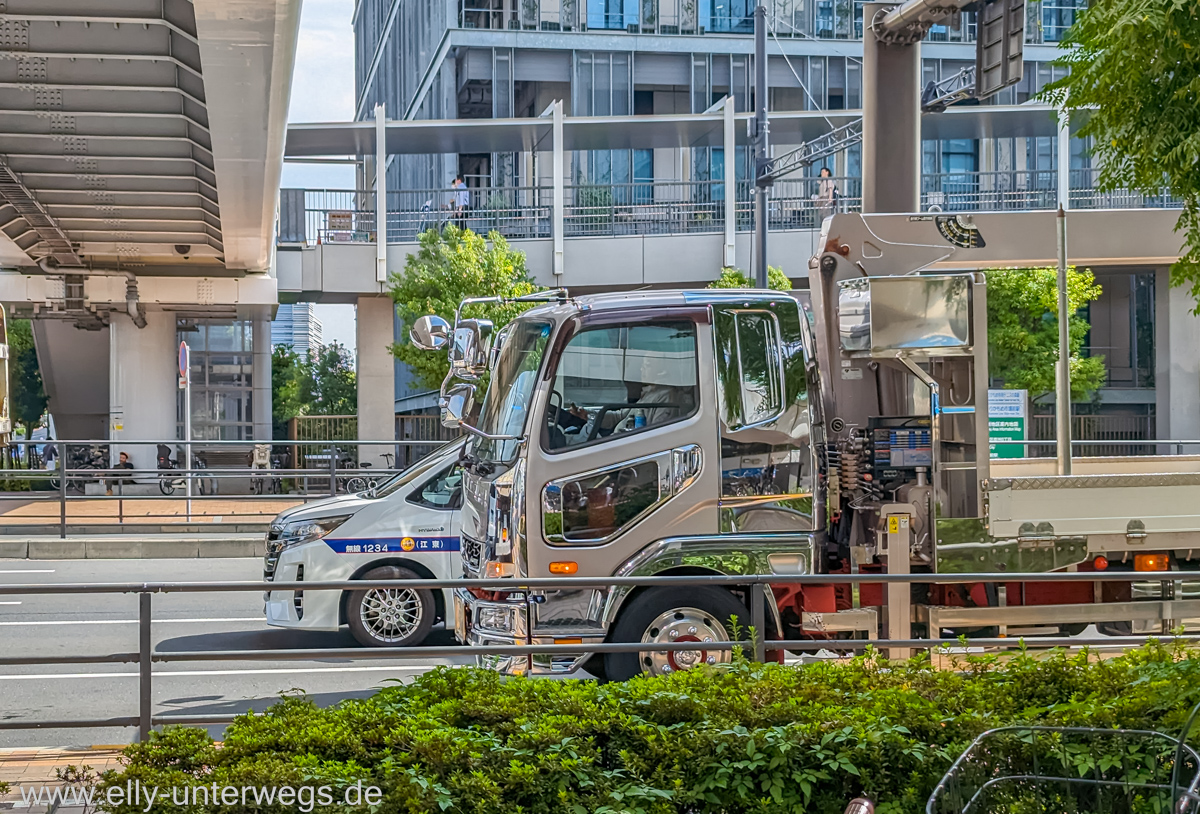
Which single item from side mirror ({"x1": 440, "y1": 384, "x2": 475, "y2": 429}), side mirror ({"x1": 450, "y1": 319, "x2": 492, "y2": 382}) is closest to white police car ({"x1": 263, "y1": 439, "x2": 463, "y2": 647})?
side mirror ({"x1": 440, "y1": 384, "x2": 475, "y2": 429})

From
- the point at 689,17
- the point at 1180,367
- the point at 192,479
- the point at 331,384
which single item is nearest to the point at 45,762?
the point at 192,479

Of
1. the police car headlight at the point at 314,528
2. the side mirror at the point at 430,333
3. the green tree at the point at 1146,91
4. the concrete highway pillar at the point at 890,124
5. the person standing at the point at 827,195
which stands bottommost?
the police car headlight at the point at 314,528

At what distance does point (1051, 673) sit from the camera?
5359 mm

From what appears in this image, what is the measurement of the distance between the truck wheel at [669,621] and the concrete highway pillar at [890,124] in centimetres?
423

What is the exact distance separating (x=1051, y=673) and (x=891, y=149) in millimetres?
6187

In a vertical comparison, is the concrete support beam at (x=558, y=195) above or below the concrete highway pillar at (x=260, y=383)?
above

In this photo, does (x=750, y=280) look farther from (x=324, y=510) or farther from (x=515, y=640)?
(x=515, y=640)

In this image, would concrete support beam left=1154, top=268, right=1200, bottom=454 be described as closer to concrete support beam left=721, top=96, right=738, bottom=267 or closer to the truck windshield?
concrete support beam left=721, top=96, right=738, bottom=267

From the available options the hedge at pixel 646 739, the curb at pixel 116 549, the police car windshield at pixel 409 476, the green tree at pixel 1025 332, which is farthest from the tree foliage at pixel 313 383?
the hedge at pixel 646 739

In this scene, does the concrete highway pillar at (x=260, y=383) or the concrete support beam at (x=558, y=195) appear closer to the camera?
the concrete support beam at (x=558, y=195)

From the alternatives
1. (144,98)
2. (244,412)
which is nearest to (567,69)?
(244,412)

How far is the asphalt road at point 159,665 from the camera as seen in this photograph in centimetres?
862

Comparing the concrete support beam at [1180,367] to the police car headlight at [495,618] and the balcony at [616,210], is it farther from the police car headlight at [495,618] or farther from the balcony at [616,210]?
the police car headlight at [495,618]

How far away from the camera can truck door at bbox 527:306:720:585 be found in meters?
7.50
